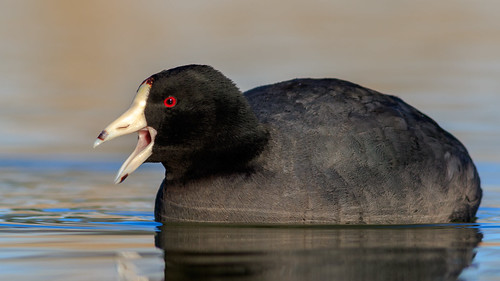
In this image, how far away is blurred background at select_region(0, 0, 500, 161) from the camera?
13.1m

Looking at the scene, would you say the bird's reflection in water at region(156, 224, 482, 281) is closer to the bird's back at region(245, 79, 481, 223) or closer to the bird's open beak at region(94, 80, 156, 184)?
the bird's back at region(245, 79, 481, 223)

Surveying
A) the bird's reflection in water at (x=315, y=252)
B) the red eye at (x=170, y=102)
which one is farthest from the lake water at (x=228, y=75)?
the red eye at (x=170, y=102)

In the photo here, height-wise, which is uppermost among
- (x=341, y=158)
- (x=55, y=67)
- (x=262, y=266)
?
(x=55, y=67)

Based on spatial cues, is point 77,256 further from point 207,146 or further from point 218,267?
point 207,146

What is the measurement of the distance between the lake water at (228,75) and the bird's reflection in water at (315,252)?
1 centimetres

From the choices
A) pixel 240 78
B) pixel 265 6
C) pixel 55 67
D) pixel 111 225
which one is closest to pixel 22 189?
pixel 111 225

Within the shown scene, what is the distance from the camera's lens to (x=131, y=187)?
403 inches

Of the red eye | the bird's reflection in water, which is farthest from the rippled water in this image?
the red eye

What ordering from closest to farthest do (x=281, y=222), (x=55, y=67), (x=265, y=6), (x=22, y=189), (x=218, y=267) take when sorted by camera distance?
(x=218, y=267) → (x=281, y=222) → (x=22, y=189) → (x=55, y=67) → (x=265, y=6)

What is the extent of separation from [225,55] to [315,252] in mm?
9911

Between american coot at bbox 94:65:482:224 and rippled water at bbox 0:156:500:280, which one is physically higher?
american coot at bbox 94:65:482:224

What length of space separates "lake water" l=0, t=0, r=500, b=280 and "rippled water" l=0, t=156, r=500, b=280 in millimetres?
16

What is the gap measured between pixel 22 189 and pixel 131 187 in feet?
3.07

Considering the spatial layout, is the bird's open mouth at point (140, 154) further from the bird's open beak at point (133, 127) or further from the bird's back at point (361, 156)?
the bird's back at point (361, 156)
